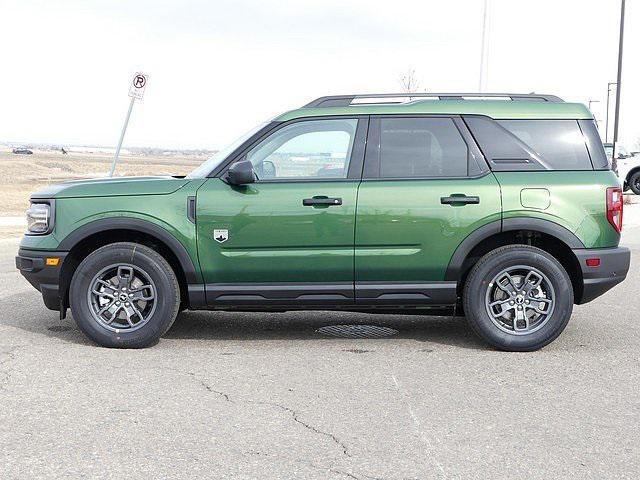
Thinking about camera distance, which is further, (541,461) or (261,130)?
(261,130)

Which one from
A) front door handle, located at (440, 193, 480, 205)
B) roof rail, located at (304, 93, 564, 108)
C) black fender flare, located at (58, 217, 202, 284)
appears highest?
roof rail, located at (304, 93, 564, 108)

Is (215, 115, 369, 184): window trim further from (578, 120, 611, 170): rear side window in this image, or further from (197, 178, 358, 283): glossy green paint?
(578, 120, 611, 170): rear side window

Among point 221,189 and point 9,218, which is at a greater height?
point 221,189

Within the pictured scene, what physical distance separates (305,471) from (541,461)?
1129 millimetres

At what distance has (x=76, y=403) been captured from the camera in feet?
16.4

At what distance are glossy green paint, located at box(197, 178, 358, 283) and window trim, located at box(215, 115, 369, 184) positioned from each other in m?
0.06

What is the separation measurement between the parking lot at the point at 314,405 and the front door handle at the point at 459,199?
3.70ft

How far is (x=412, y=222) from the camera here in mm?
6363

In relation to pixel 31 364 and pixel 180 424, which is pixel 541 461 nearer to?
pixel 180 424

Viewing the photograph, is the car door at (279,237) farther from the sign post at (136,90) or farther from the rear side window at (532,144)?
the sign post at (136,90)

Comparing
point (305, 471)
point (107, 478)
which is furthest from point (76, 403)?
point (305, 471)

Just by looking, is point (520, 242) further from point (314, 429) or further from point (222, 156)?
point (314, 429)

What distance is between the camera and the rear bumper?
21.1 ft

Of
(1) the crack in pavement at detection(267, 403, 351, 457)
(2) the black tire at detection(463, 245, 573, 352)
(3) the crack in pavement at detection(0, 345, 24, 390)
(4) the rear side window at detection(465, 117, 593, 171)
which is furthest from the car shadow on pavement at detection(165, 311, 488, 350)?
(1) the crack in pavement at detection(267, 403, 351, 457)
